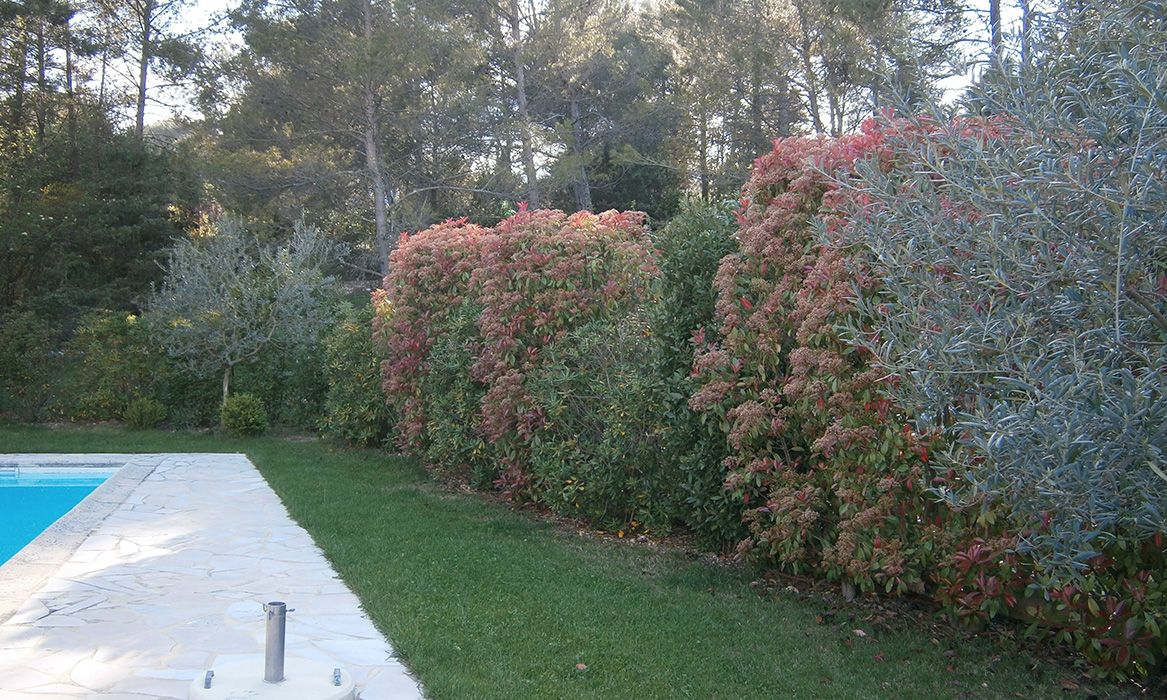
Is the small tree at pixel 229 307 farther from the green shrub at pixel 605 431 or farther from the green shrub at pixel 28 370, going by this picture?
the green shrub at pixel 605 431

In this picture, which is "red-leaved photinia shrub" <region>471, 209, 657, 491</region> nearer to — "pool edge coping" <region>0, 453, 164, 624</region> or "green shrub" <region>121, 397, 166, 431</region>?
"pool edge coping" <region>0, 453, 164, 624</region>

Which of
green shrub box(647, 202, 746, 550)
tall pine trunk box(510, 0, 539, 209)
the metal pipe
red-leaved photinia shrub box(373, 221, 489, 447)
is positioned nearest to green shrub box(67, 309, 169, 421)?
red-leaved photinia shrub box(373, 221, 489, 447)

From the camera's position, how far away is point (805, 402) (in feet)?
18.6

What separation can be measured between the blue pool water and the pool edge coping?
22cm

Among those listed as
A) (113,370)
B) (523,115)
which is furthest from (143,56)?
(113,370)

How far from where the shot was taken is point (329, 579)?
21.7 feet

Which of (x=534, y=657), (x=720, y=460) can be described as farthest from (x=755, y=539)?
(x=534, y=657)

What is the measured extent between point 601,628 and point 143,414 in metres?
12.5

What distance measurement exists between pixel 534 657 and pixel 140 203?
23.1 meters

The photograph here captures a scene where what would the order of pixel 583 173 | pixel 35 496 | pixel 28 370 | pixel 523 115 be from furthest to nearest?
pixel 583 173, pixel 523 115, pixel 28 370, pixel 35 496

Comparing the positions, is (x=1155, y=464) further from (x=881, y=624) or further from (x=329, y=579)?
(x=329, y=579)

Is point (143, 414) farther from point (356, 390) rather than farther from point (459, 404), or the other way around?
point (459, 404)

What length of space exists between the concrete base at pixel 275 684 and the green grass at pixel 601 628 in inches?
20.4

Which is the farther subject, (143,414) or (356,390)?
(143,414)
